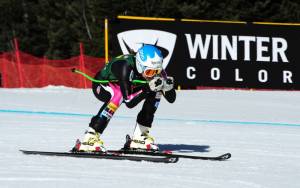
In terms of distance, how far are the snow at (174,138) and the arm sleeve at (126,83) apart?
689 millimetres

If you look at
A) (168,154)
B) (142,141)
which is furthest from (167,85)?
(142,141)

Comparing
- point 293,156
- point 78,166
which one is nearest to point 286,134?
point 293,156

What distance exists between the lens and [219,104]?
19719 millimetres

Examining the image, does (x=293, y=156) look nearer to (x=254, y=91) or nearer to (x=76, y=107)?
(x=76, y=107)

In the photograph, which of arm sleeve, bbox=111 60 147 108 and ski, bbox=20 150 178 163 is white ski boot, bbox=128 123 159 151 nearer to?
ski, bbox=20 150 178 163

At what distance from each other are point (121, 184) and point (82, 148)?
87.1 inches

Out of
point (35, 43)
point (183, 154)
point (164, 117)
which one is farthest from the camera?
point (35, 43)

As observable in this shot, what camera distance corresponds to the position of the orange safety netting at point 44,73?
A: 29625 millimetres

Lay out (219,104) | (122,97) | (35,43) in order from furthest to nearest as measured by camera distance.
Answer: (35,43), (219,104), (122,97)

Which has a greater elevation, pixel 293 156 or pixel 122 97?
pixel 122 97

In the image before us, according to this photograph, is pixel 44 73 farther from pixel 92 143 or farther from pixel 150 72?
pixel 150 72

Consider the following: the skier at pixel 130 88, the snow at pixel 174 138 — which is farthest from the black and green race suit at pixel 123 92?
the snow at pixel 174 138

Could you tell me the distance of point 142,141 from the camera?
34.3ft

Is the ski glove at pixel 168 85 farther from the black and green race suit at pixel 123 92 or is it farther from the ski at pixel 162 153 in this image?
the ski at pixel 162 153
